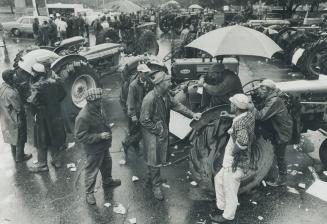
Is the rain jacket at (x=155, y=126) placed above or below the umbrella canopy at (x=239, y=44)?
below

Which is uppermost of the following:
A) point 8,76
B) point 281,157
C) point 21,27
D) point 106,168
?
point 8,76

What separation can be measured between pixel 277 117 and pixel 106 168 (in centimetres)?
279

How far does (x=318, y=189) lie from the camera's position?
5934 mm

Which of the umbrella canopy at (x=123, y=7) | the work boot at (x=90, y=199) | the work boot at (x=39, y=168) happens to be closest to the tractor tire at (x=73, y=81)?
the work boot at (x=39, y=168)

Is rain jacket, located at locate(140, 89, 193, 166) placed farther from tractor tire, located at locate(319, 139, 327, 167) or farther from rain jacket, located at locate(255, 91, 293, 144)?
tractor tire, located at locate(319, 139, 327, 167)

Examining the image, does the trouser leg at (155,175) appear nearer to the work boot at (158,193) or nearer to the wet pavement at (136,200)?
the work boot at (158,193)

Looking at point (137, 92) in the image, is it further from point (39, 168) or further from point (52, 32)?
point (52, 32)

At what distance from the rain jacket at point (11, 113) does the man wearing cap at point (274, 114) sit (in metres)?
4.25

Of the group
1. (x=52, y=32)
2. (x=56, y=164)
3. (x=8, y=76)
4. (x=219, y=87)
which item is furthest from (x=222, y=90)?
(x=52, y=32)

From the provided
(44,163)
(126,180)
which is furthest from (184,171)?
(44,163)

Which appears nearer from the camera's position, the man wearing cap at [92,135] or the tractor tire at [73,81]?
the man wearing cap at [92,135]

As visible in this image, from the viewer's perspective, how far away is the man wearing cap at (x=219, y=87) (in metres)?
6.44

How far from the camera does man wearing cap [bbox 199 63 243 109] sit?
21.1 ft

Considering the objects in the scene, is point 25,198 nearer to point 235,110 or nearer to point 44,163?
point 44,163
